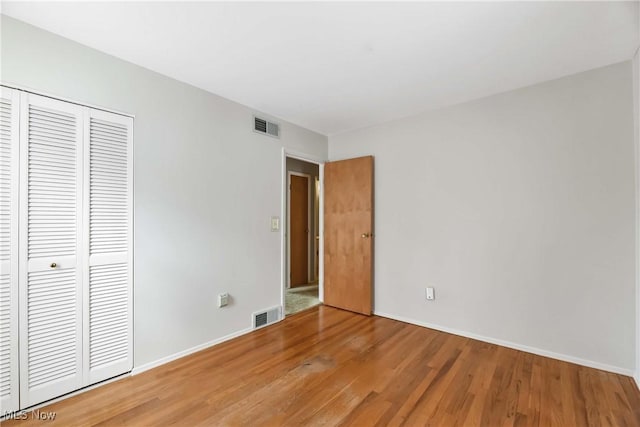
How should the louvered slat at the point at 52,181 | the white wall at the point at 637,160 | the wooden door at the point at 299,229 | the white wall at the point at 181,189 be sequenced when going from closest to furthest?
1. the louvered slat at the point at 52,181
2. the white wall at the point at 181,189
3. the white wall at the point at 637,160
4. the wooden door at the point at 299,229

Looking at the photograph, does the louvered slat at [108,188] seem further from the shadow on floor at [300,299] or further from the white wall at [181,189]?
the shadow on floor at [300,299]

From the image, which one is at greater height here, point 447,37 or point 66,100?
point 447,37

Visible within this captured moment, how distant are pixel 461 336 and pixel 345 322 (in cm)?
125

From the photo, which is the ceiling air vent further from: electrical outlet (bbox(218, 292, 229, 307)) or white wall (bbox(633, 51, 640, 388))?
white wall (bbox(633, 51, 640, 388))

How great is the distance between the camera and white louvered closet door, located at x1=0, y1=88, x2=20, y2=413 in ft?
5.49

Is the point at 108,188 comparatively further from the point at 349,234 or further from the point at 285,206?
the point at 349,234

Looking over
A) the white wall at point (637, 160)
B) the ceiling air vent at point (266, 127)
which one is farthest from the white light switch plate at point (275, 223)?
the white wall at point (637, 160)

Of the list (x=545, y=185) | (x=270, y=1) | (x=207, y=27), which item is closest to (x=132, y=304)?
(x=207, y=27)

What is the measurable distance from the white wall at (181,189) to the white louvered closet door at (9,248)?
0.24 metres

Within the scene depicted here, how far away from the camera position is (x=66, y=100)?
1.91m

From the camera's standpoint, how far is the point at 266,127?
3.24m

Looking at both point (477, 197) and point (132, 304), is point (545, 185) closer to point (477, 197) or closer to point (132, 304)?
point (477, 197)

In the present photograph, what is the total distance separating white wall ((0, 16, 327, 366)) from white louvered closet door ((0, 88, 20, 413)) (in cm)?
24

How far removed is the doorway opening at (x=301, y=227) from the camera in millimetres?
4961
